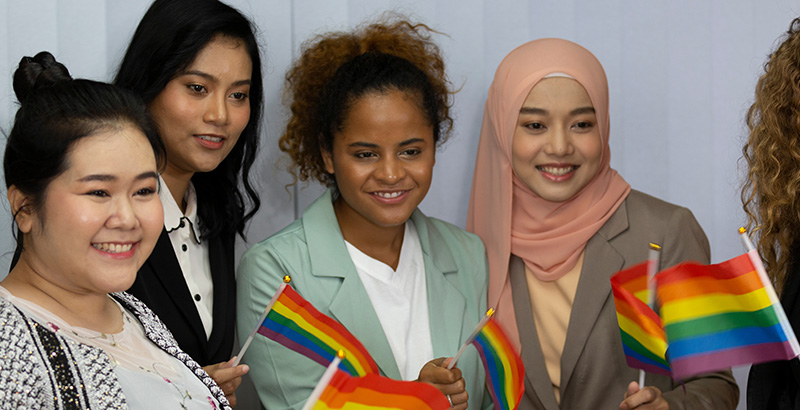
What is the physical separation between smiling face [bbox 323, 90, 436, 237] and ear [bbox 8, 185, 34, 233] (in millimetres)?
901

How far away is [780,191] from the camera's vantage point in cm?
205

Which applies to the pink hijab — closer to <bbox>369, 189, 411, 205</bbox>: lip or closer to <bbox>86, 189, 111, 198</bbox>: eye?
<bbox>369, 189, 411, 205</bbox>: lip

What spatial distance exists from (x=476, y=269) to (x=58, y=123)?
4.24 ft

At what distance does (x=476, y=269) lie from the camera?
2438mm

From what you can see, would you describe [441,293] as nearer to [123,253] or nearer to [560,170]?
[560,170]

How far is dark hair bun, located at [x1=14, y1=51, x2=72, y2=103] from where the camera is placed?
1.64m

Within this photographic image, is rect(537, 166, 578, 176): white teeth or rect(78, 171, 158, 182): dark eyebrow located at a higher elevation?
rect(537, 166, 578, 176): white teeth

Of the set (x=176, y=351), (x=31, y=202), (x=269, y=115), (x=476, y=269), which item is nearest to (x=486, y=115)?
(x=476, y=269)

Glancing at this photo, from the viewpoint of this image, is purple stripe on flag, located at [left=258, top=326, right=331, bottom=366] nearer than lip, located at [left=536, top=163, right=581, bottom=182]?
Yes

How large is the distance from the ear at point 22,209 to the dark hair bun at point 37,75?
8.2 inches

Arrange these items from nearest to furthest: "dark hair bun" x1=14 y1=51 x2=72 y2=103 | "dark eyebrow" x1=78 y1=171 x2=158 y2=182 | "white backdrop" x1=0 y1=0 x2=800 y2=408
A: "dark eyebrow" x1=78 y1=171 x2=158 y2=182 < "dark hair bun" x1=14 y1=51 x2=72 y2=103 < "white backdrop" x1=0 y1=0 x2=800 y2=408

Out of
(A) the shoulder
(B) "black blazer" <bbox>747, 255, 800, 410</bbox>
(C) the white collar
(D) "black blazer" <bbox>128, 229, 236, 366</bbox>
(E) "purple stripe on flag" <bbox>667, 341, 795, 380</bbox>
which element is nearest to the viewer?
(E) "purple stripe on flag" <bbox>667, 341, 795, 380</bbox>

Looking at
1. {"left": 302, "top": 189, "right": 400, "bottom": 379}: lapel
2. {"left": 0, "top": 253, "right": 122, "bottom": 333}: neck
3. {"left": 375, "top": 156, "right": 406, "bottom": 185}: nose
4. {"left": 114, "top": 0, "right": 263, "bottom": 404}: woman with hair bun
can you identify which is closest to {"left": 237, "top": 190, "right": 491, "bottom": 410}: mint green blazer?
{"left": 302, "top": 189, "right": 400, "bottom": 379}: lapel

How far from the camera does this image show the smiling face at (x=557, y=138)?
2322 millimetres
